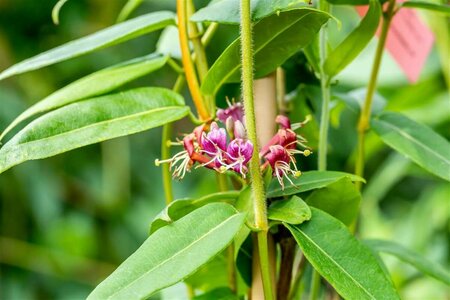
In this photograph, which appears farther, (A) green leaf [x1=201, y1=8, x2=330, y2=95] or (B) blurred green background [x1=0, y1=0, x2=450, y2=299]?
(B) blurred green background [x1=0, y1=0, x2=450, y2=299]

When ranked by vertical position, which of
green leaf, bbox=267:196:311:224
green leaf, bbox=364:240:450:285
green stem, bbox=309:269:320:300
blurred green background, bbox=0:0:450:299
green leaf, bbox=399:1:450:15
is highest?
blurred green background, bbox=0:0:450:299

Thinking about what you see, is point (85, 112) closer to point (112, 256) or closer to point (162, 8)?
point (112, 256)

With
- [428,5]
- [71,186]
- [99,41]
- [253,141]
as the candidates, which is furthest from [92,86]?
[71,186]

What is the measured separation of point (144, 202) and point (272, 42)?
3.98 ft

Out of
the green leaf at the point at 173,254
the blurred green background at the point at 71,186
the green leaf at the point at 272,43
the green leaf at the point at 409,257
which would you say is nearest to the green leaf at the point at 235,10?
the green leaf at the point at 272,43

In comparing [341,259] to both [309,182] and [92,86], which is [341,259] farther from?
[92,86]

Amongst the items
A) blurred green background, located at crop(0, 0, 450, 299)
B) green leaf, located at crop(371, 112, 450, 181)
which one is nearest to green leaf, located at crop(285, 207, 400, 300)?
green leaf, located at crop(371, 112, 450, 181)

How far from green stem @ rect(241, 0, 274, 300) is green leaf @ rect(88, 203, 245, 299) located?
0.02 m

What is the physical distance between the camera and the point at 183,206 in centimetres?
43

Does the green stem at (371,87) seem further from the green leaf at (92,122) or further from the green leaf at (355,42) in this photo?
the green leaf at (92,122)

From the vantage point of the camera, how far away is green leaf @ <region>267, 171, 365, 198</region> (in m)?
0.43

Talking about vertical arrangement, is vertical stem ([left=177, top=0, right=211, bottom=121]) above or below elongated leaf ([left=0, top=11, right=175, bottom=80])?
below

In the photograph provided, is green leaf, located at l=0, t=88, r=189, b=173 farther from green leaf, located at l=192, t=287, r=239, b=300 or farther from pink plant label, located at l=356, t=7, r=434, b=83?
pink plant label, located at l=356, t=7, r=434, b=83

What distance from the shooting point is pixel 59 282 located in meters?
1.55
